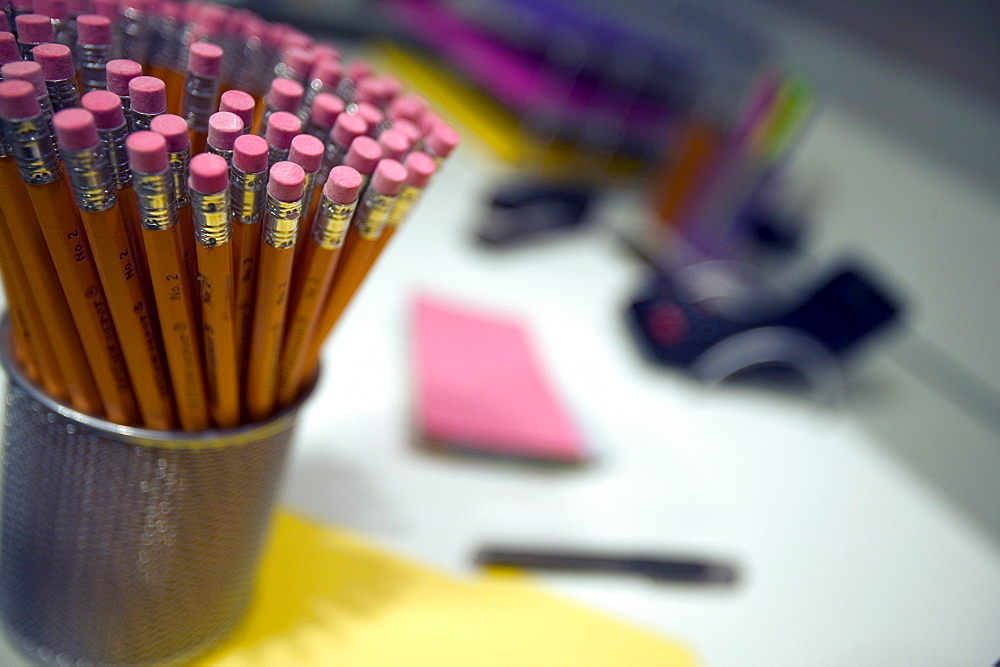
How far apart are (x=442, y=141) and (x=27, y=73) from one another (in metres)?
0.15

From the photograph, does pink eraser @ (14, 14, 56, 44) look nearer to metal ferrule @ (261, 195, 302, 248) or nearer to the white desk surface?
metal ferrule @ (261, 195, 302, 248)

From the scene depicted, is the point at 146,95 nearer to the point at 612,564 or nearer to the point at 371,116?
the point at 371,116

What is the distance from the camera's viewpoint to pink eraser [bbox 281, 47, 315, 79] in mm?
322

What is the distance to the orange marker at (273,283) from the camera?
24 centimetres

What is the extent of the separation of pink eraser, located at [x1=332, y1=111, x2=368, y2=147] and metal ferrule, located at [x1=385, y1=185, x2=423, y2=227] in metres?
0.03

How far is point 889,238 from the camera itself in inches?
31.3

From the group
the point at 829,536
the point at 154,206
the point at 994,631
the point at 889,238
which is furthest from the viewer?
the point at 889,238

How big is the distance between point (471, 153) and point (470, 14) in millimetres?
270

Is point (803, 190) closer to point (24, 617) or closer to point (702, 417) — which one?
point (702, 417)

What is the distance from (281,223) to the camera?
249 mm

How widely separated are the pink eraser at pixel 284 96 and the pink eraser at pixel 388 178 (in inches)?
2.0

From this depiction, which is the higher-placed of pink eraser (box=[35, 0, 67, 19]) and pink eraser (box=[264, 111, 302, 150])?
pink eraser (box=[264, 111, 302, 150])

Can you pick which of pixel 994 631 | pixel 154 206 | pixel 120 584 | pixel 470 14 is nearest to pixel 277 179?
pixel 154 206

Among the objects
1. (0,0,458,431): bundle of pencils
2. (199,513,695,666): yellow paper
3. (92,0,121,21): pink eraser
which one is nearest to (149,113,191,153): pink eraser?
(0,0,458,431): bundle of pencils
